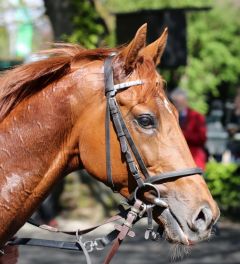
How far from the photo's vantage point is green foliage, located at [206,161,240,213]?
1014 cm

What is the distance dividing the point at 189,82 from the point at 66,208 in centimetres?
1210

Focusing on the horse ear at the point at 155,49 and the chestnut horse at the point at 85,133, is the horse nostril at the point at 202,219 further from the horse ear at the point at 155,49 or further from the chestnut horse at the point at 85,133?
the horse ear at the point at 155,49

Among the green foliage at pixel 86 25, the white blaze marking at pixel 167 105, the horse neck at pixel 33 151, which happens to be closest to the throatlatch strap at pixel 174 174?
the white blaze marking at pixel 167 105

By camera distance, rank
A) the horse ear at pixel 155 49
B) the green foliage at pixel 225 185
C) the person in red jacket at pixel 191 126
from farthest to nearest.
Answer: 1. the green foliage at pixel 225 185
2. the person in red jacket at pixel 191 126
3. the horse ear at pixel 155 49

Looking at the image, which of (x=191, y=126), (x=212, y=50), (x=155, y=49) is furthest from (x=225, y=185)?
(x=212, y=50)

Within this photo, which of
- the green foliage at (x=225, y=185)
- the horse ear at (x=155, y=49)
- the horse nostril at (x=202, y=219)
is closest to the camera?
the horse nostril at (x=202, y=219)

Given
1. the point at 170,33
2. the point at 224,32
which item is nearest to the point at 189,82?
the point at 224,32

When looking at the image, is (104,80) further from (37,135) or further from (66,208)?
(66,208)

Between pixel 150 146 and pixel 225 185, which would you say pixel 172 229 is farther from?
pixel 225 185

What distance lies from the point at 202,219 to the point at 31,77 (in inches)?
42.4

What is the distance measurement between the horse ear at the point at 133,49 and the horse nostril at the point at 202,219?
76cm

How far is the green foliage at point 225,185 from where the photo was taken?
1014 centimetres

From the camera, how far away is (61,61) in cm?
330

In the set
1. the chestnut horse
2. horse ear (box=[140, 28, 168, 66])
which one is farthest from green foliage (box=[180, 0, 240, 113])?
the chestnut horse
